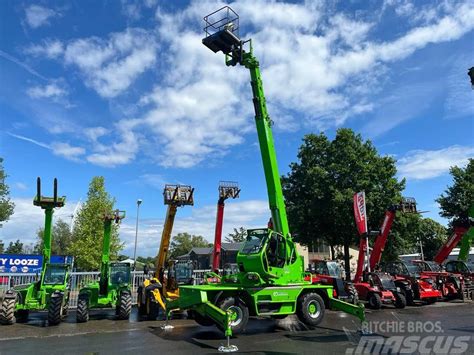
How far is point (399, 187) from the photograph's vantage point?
31.2m

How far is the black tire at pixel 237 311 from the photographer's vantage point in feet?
37.8

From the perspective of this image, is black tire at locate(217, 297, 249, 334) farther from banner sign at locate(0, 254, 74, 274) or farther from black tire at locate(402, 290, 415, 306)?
banner sign at locate(0, 254, 74, 274)

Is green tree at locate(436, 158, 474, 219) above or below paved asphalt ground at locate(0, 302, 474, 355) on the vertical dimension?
above

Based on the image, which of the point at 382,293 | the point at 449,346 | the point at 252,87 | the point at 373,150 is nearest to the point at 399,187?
the point at 373,150

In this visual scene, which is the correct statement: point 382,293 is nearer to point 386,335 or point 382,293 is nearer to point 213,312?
point 386,335

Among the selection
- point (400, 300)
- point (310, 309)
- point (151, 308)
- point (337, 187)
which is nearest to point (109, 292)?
point (151, 308)

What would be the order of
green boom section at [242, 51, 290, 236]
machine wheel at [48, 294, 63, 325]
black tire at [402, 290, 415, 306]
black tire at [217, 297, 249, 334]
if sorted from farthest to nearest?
1. black tire at [402, 290, 415, 306]
2. green boom section at [242, 51, 290, 236]
3. machine wheel at [48, 294, 63, 325]
4. black tire at [217, 297, 249, 334]

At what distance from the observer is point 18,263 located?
21.9m

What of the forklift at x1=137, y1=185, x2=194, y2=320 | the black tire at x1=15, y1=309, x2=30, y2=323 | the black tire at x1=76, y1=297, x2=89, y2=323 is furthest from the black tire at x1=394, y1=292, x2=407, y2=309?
the black tire at x1=15, y1=309, x2=30, y2=323

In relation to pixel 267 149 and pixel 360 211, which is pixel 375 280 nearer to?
pixel 360 211

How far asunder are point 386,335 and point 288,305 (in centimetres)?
296

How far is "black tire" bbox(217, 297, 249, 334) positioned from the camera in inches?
454

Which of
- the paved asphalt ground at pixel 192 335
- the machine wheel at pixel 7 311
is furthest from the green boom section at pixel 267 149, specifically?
the machine wheel at pixel 7 311

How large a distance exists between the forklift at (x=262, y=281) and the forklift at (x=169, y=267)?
230 cm
